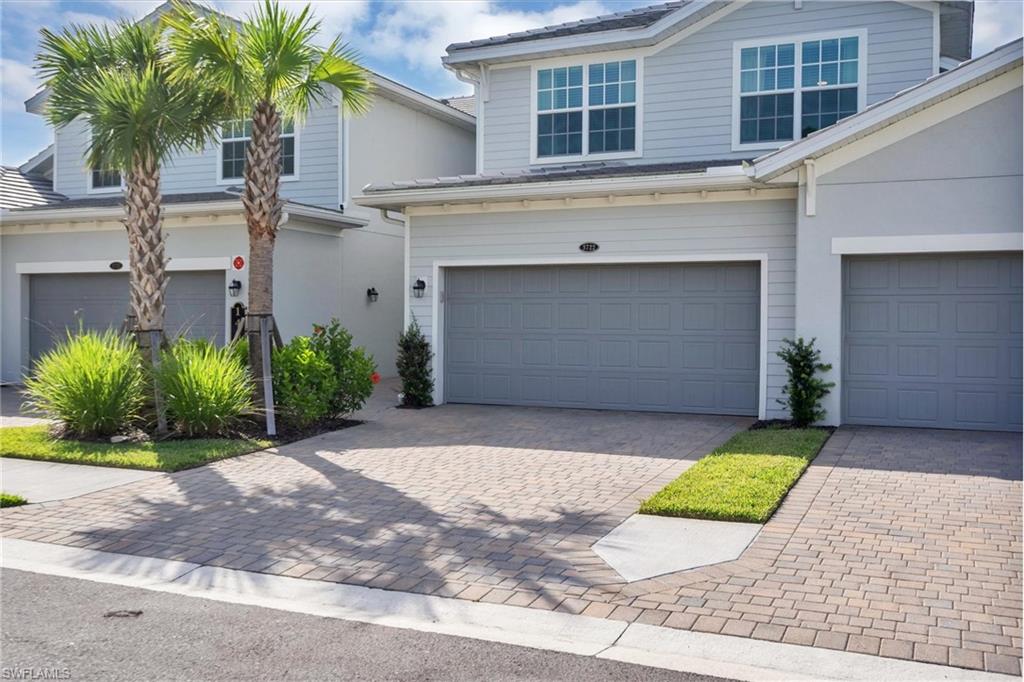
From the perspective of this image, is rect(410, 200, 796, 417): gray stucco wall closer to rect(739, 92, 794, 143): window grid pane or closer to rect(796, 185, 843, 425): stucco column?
rect(796, 185, 843, 425): stucco column

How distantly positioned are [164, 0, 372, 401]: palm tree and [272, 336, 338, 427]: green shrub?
323 mm

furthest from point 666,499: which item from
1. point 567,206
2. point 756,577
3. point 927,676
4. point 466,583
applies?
point 567,206

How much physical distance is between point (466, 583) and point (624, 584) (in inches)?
39.9

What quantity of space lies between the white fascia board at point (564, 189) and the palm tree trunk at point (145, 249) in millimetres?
3673

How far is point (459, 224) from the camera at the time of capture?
587 inches

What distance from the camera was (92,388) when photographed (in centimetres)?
1086

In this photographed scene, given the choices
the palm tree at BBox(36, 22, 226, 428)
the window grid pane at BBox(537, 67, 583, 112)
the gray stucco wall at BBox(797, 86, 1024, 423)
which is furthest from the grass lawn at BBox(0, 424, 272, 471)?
the window grid pane at BBox(537, 67, 583, 112)

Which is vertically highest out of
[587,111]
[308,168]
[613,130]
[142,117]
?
[587,111]

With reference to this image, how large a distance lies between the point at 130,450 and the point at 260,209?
3.59 meters

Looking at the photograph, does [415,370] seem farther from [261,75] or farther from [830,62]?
[830,62]

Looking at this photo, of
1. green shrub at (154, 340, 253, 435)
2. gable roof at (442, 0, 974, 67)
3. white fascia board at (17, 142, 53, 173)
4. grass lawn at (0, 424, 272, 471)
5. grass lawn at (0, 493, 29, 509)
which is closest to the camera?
grass lawn at (0, 493, 29, 509)

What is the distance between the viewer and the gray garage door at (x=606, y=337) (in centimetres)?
1338

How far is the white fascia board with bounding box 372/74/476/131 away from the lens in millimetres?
18703

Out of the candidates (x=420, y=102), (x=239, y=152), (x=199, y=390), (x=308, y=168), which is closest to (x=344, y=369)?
(x=199, y=390)
